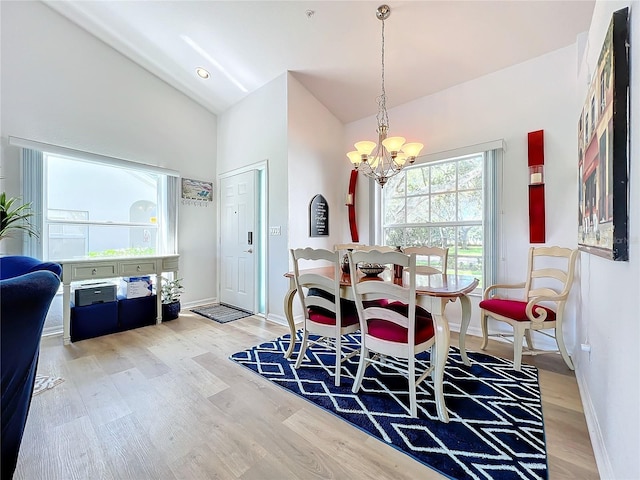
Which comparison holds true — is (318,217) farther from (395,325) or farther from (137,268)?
(137,268)

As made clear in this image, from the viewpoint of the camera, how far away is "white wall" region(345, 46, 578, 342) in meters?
2.56

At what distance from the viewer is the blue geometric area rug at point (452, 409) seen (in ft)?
4.50

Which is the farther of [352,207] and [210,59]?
[352,207]

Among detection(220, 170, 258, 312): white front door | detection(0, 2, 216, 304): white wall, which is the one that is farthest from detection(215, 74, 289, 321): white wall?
detection(0, 2, 216, 304): white wall

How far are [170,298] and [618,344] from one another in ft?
13.7

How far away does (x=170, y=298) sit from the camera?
3746mm

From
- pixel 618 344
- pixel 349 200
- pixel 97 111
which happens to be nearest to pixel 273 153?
pixel 349 200

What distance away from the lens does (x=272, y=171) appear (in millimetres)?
3615

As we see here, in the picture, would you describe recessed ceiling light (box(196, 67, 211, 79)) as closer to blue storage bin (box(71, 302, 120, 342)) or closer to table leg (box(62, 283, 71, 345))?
table leg (box(62, 283, 71, 345))

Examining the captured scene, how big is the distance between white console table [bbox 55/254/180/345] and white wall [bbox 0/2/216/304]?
1.80ft

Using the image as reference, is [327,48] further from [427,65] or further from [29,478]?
[29,478]

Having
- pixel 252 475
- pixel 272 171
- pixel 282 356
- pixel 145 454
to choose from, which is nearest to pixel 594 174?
pixel 252 475

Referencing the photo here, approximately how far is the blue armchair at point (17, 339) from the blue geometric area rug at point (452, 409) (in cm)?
141

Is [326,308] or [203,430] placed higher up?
[326,308]
